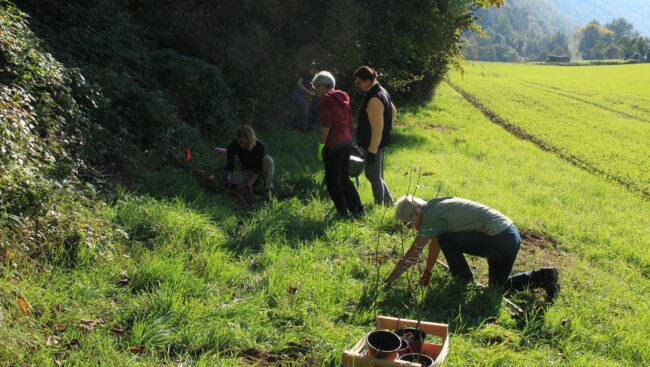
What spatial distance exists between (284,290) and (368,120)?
9.48ft

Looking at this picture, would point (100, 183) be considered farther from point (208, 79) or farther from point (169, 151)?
point (208, 79)

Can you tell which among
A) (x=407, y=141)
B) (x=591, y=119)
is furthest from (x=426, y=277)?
(x=591, y=119)

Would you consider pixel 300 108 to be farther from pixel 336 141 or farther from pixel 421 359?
pixel 421 359

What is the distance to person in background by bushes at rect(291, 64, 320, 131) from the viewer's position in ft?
39.8

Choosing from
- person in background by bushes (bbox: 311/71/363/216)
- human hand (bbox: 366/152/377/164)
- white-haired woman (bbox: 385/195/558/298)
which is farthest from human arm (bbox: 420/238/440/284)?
human hand (bbox: 366/152/377/164)

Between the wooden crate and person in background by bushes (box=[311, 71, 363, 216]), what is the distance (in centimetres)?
298

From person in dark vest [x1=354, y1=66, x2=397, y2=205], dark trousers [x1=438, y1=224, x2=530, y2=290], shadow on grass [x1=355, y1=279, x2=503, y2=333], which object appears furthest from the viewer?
person in dark vest [x1=354, y1=66, x2=397, y2=205]

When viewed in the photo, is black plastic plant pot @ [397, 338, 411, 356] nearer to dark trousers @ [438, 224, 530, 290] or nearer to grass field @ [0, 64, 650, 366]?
grass field @ [0, 64, 650, 366]

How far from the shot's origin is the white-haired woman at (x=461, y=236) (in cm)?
442

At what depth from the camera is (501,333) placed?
4.08 metres

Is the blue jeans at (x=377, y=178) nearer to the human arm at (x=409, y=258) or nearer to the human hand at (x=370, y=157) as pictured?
the human hand at (x=370, y=157)

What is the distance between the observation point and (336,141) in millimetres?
6348

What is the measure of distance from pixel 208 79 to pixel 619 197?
A: 806 centimetres

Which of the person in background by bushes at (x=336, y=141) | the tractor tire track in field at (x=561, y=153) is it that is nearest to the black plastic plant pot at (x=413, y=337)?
the person in background by bushes at (x=336, y=141)
